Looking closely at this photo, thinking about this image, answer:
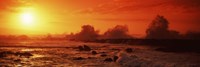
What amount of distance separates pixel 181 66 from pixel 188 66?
747 millimetres

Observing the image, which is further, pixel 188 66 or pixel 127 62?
pixel 127 62

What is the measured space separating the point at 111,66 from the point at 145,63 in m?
4.26

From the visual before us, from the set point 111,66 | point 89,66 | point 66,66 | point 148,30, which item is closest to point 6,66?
point 66,66

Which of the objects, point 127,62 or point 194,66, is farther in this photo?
point 127,62

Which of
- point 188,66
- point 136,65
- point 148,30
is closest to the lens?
point 188,66

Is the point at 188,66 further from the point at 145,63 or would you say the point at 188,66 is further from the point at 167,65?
the point at 145,63

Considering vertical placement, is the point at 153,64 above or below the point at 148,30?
below

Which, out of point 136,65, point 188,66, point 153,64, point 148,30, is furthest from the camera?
point 148,30

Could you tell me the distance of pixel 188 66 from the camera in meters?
31.5

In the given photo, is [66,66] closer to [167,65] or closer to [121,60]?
[121,60]

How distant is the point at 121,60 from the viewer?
142 feet

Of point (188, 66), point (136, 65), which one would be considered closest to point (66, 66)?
point (136, 65)

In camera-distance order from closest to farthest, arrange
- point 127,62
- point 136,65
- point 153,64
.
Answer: point 153,64 → point 136,65 → point 127,62

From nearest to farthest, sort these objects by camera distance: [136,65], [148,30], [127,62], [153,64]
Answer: [153,64], [136,65], [127,62], [148,30]
